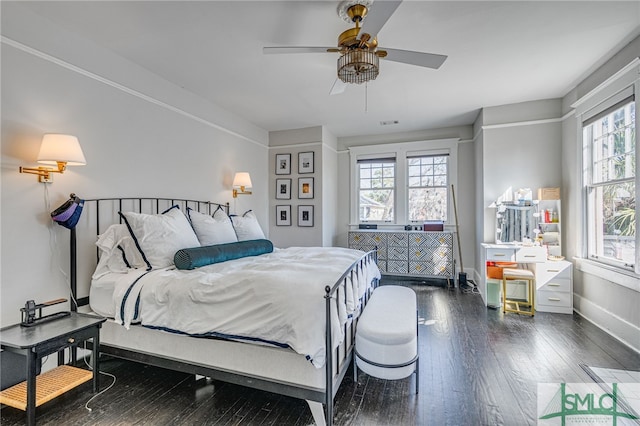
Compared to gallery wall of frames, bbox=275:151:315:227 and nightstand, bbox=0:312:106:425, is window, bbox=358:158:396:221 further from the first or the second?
nightstand, bbox=0:312:106:425

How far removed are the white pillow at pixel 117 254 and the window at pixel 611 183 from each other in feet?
14.6

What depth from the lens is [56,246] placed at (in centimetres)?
243

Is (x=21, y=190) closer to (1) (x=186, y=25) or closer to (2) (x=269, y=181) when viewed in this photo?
(1) (x=186, y=25)

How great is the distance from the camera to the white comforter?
68.9 inches

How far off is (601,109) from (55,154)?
5.10m

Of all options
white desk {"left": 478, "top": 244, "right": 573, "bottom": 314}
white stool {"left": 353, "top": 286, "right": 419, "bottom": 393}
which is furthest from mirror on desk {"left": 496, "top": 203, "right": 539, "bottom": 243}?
white stool {"left": 353, "top": 286, "right": 419, "bottom": 393}

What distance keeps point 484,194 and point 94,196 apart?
476 cm

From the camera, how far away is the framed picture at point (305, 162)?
549 centimetres

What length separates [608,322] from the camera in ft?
10.2

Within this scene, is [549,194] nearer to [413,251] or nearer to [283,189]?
[413,251]

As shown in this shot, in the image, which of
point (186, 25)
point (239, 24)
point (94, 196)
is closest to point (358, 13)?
point (239, 24)

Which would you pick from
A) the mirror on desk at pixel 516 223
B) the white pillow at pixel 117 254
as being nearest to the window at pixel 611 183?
the mirror on desk at pixel 516 223

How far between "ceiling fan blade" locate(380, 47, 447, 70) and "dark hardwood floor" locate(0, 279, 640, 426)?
243 cm

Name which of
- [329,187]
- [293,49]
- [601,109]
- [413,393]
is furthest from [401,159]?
[413,393]
